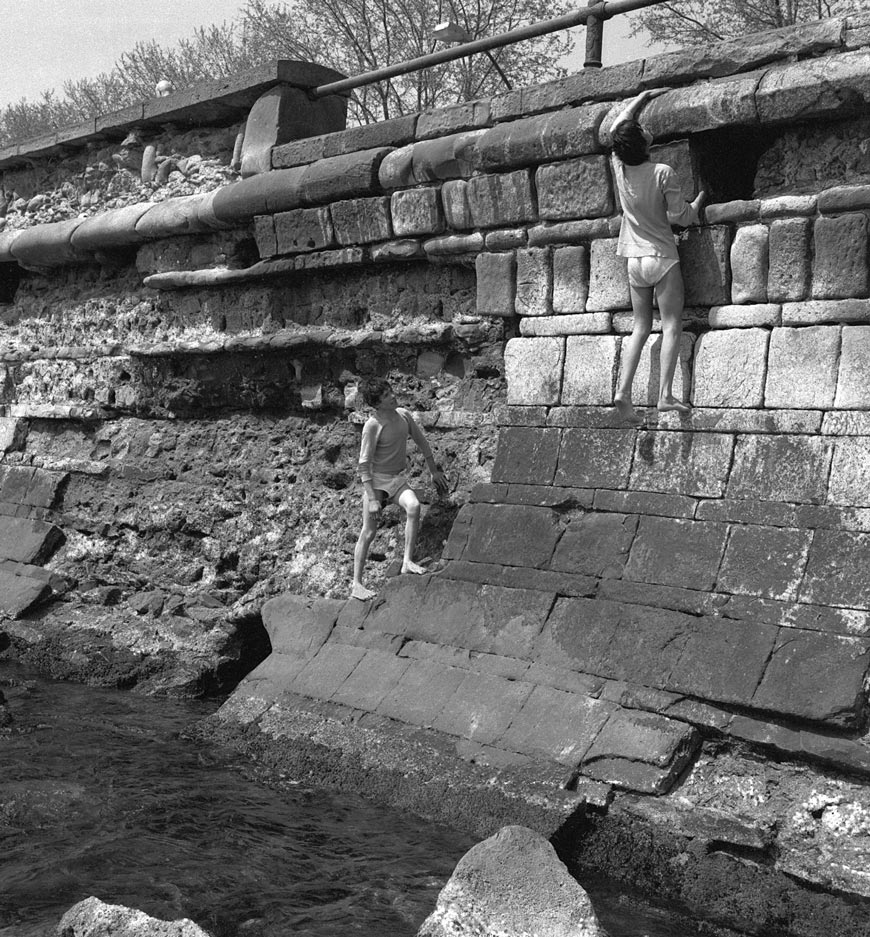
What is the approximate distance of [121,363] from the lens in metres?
11.5

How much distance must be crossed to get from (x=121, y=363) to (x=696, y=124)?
6.22 metres

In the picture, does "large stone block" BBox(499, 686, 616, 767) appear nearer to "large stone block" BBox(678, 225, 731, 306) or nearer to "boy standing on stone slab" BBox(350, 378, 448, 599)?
"boy standing on stone slab" BBox(350, 378, 448, 599)


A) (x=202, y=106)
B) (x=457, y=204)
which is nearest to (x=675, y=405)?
(x=457, y=204)

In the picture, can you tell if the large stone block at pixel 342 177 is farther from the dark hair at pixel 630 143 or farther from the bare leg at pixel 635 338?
the bare leg at pixel 635 338

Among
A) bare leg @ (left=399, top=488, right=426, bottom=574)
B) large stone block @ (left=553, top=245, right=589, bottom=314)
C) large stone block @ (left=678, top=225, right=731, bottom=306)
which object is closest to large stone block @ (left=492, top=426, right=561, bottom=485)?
bare leg @ (left=399, top=488, right=426, bottom=574)

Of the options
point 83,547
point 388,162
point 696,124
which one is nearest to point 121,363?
point 83,547

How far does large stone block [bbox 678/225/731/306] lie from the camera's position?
23.3 ft

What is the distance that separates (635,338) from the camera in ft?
23.7

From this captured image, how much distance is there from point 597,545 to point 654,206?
1.96m

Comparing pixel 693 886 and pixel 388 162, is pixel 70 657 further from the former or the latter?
pixel 693 886

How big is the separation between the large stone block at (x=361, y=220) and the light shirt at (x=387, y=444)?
147 centimetres

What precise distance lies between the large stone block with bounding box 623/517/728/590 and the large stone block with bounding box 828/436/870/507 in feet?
2.11

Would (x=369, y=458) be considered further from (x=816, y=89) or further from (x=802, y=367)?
(x=816, y=89)

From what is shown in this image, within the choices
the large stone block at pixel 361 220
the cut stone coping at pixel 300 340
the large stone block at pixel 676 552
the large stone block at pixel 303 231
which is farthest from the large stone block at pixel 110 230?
the large stone block at pixel 676 552
